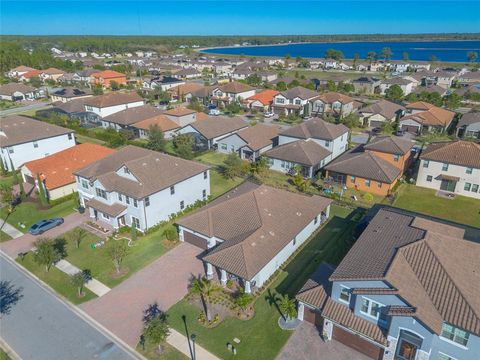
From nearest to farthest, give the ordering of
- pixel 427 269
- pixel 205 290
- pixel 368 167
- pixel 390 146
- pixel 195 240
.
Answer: pixel 427 269 → pixel 205 290 → pixel 195 240 → pixel 368 167 → pixel 390 146

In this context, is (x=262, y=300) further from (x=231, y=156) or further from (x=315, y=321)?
(x=231, y=156)

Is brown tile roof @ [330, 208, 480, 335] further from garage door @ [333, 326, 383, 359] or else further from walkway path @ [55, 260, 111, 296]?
walkway path @ [55, 260, 111, 296]

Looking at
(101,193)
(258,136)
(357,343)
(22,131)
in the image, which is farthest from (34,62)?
(357,343)

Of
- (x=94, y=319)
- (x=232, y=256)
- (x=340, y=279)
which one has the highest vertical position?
(x=340, y=279)

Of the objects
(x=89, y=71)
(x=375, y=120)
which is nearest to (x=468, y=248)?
(x=375, y=120)

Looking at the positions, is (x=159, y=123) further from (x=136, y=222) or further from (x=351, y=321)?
(x=351, y=321)

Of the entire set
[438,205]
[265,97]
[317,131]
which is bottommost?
[438,205]
